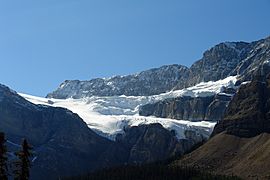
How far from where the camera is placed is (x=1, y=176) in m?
47.2

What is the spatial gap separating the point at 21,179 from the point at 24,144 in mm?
2658

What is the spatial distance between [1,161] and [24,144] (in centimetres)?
213

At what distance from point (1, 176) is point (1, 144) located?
237 cm

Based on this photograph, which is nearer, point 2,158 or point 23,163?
point 2,158

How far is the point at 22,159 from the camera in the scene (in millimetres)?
49094

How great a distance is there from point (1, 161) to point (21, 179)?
204 centimetres

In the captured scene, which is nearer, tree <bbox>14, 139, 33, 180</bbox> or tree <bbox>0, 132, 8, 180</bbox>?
tree <bbox>0, 132, 8, 180</bbox>

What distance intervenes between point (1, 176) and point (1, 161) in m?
1.37

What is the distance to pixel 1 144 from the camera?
155 ft

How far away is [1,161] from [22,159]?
5.73 ft

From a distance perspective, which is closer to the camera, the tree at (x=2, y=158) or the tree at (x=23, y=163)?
the tree at (x=2, y=158)

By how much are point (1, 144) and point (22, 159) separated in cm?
258

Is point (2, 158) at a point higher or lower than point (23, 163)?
higher

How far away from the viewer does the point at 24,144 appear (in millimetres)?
48531
